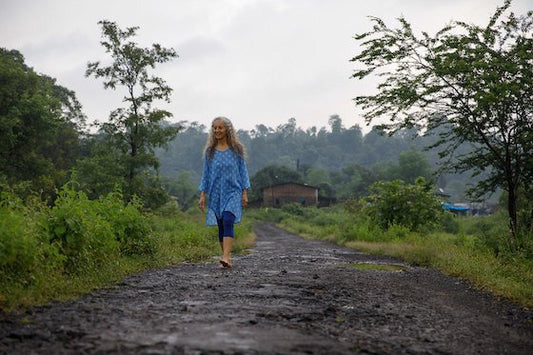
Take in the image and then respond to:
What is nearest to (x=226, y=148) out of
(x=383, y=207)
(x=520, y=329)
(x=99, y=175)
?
(x=520, y=329)

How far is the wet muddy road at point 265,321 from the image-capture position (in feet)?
10.2

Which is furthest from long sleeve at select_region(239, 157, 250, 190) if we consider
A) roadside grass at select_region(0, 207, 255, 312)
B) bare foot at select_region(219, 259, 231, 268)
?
roadside grass at select_region(0, 207, 255, 312)

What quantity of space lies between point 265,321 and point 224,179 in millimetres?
4305

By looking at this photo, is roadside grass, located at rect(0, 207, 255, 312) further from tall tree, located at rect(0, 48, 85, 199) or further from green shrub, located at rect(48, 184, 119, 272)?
tall tree, located at rect(0, 48, 85, 199)

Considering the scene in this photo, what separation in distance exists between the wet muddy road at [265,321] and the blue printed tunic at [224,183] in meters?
Result: 1.61

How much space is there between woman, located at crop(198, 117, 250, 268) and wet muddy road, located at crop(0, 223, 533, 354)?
1474mm

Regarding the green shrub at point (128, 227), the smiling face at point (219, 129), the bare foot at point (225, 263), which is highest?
the smiling face at point (219, 129)

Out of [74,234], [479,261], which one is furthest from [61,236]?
[479,261]

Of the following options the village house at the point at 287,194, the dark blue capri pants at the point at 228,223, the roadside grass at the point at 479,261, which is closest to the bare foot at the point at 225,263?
the dark blue capri pants at the point at 228,223

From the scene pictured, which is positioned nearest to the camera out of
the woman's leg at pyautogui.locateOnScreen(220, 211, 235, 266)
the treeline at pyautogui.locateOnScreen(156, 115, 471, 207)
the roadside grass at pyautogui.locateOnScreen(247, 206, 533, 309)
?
the roadside grass at pyautogui.locateOnScreen(247, 206, 533, 309)

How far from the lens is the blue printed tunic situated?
7.89 m

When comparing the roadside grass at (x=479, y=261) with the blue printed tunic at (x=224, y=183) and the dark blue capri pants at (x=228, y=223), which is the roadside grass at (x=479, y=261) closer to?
the dark blue capri pants at (x=228, y=223)

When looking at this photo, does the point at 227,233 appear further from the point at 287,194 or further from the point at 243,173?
the point at 287,194

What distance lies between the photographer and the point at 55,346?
121 inches
